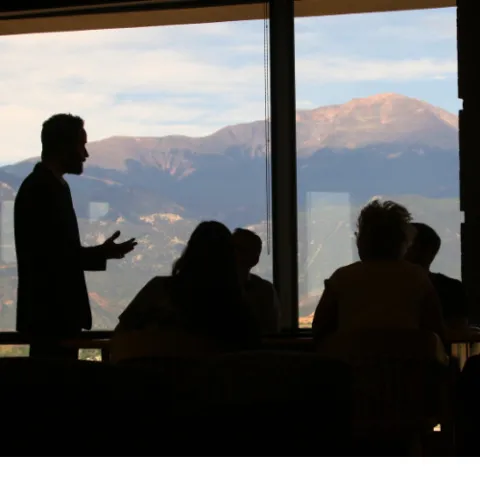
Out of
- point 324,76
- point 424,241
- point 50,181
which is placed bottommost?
point 424,241

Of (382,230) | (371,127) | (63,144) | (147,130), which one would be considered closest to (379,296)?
(382,230)

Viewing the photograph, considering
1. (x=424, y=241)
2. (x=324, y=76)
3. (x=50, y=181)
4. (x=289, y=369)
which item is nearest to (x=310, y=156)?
(x=324, y=76)

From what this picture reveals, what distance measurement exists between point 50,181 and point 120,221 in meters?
1.76

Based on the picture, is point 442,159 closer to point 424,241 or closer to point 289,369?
point 424,241

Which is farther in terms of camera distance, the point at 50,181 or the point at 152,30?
the point at 152,30

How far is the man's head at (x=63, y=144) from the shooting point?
10.1 ft

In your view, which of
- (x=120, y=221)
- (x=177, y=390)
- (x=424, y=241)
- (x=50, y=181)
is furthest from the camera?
(x=120, y=221)

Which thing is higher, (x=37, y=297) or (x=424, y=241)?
(x=424, y=241)

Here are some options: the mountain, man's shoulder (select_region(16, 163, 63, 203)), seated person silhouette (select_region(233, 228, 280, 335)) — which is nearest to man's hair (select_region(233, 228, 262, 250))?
seated person silhouette (select_region(233, 228, 280, 335))

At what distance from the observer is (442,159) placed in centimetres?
429

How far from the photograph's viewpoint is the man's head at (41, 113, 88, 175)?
10.1 ft

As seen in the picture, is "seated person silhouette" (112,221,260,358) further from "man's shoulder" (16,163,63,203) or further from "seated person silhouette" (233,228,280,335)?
"seated person silhouette" (233,228,280,335)

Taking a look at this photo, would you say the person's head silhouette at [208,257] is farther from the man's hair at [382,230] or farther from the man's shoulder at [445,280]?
the man's shoulder at [445,280]

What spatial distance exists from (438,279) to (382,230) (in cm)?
90
